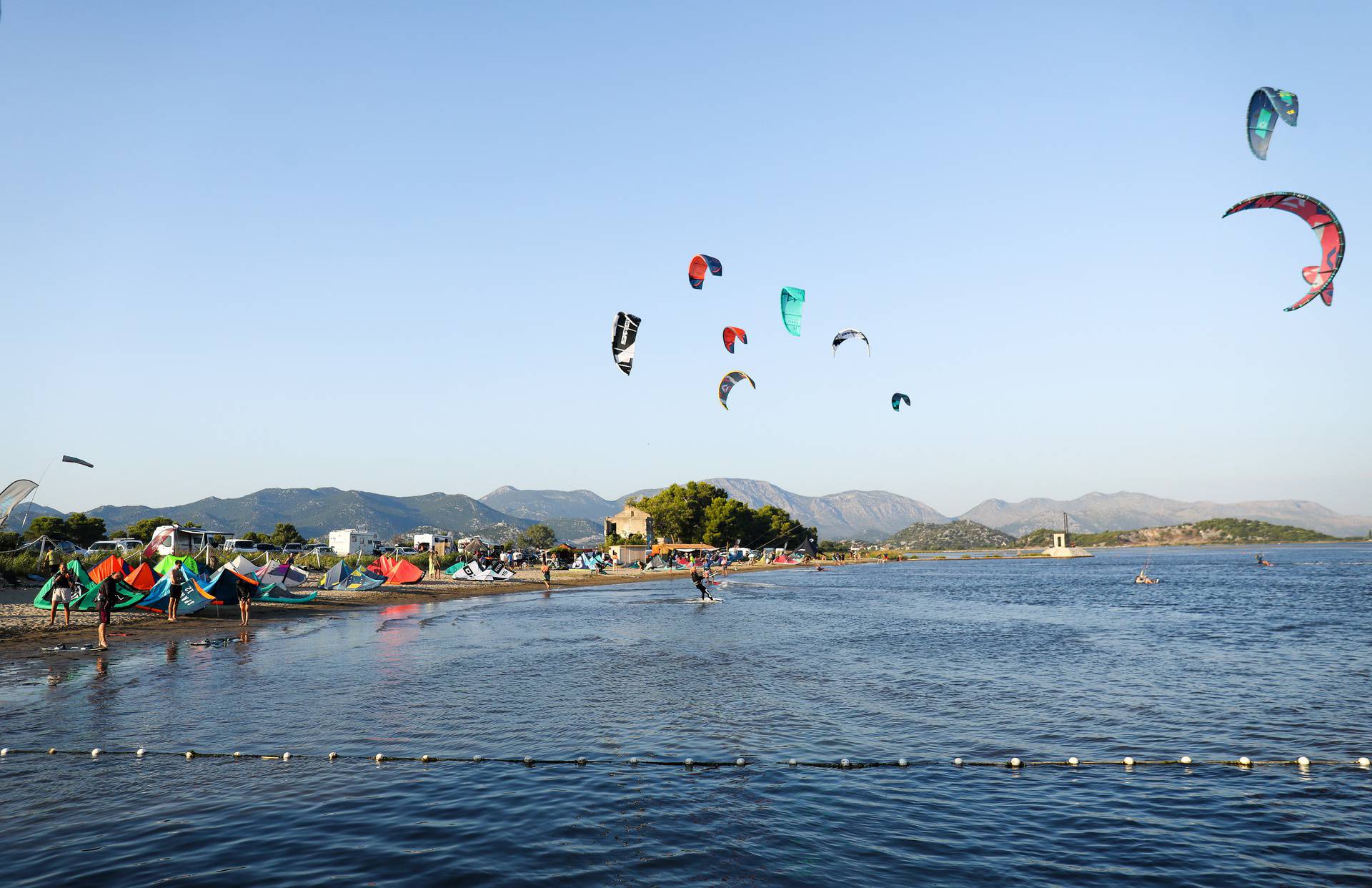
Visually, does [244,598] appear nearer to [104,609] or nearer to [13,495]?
[104,609]

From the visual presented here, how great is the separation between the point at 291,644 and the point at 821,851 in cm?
2276

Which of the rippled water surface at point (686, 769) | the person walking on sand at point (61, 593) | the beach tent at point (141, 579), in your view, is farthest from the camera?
the beach tent at point (141, 579)

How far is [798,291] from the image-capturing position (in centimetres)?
3884

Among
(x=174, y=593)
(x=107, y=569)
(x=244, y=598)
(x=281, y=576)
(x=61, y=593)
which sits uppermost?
(x=107, y=569)

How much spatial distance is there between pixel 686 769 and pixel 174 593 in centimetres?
2733

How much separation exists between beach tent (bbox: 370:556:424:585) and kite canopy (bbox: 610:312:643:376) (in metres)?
33.9

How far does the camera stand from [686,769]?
12258 millimetres

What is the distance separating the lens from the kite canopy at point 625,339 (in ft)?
95.2

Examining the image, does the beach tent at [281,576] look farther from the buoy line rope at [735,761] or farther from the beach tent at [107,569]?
the buoy line rope at [735,761]

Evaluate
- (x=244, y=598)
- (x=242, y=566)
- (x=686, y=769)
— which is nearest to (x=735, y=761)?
(x=686, y=769)

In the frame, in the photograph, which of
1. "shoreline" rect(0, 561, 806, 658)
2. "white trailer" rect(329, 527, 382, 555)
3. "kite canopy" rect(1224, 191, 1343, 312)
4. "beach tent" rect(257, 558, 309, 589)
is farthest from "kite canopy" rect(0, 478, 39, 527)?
"white trailer" rect(329, 527, 382, 555)

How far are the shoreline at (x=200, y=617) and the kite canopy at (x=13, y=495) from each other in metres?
5.12

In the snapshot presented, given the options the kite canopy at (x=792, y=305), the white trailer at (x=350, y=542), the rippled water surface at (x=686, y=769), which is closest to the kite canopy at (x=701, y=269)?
the kite canopy at (x=792, y=305)

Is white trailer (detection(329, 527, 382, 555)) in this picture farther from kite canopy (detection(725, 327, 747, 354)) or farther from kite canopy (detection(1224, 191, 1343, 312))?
kite canopy (detection(1224, 191, 1343, 312))
